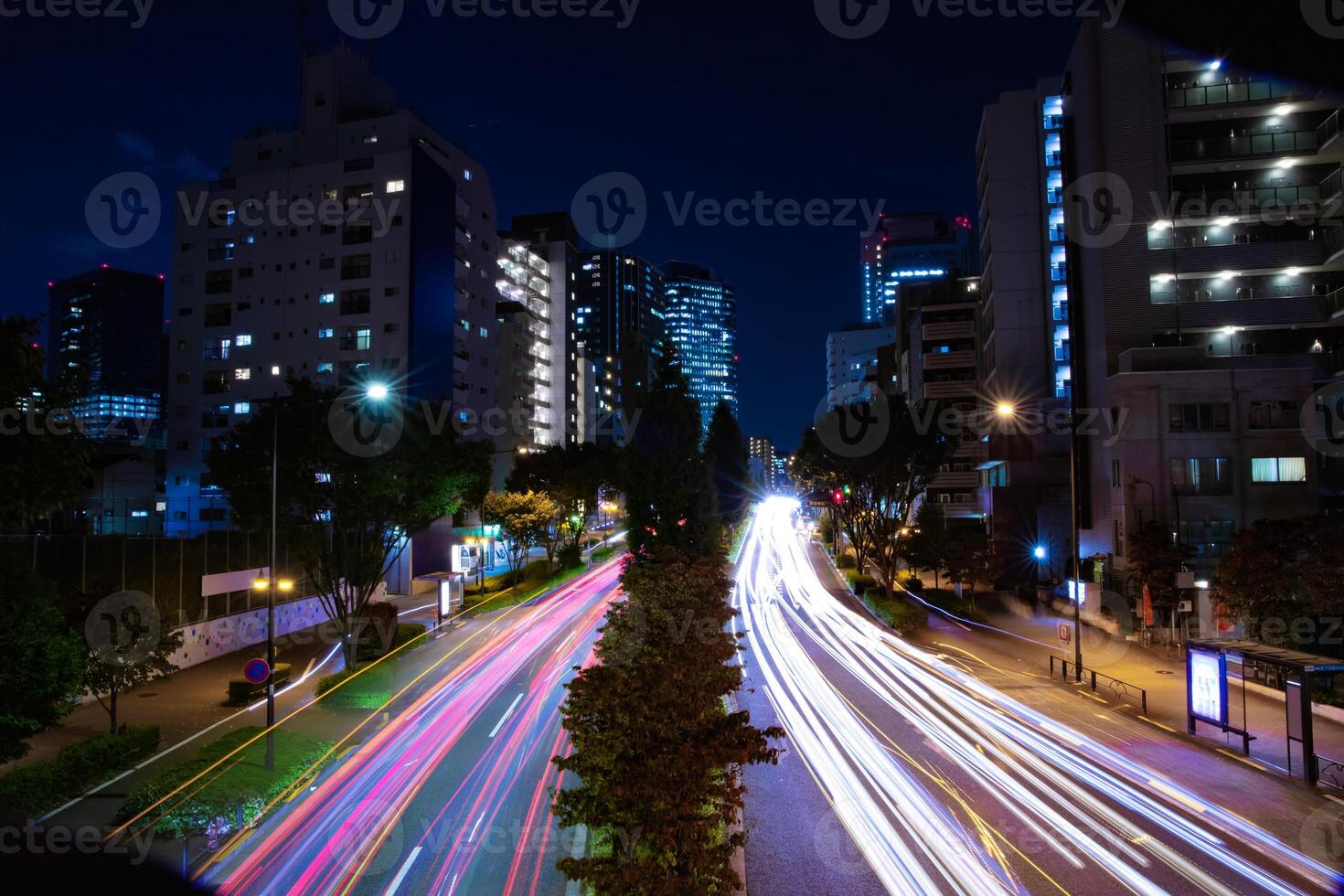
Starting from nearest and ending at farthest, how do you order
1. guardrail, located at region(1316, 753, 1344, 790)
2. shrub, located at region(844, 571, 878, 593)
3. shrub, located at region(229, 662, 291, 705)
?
guardrail, located at region(1316, 753, 1344, 790) → shrub, located at region(229, 662, 291, 705) → shrub, located at region(844, 571, 878, 593)

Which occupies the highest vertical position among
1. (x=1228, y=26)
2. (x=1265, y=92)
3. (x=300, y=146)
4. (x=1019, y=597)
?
(x=300, y=146)

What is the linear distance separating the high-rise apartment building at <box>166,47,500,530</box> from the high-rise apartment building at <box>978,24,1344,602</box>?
42352 mm

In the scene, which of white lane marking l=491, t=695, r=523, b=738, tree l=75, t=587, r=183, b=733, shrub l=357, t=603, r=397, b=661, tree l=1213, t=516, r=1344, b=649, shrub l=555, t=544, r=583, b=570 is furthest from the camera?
shrub l=555, t=544, r=583, b=570

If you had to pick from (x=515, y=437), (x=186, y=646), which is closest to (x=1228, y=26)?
(x=186, y=646)

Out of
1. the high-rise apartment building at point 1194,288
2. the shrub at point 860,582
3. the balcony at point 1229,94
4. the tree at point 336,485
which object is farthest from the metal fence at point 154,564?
the balcony at point 1229,94

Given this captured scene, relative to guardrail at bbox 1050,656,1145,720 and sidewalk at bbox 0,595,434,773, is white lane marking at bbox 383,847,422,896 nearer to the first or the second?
sidewalk at bbox 0,595,434,773

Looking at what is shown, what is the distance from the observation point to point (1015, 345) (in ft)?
176

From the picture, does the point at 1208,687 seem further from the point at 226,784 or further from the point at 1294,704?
the point at 226,784

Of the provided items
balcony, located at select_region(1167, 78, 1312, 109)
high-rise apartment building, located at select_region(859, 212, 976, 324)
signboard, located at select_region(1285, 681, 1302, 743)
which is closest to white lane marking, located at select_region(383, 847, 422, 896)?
signboard, located at select_region(1285, 681, 1302, 743)

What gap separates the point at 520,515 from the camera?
48281 millimetres

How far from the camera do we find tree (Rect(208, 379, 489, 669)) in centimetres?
2309

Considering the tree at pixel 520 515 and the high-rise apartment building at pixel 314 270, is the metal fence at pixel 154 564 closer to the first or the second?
the tree at pixel 520 515

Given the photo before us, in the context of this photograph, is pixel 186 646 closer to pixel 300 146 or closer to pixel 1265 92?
pixel 300 146

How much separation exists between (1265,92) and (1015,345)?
19.5 meters
